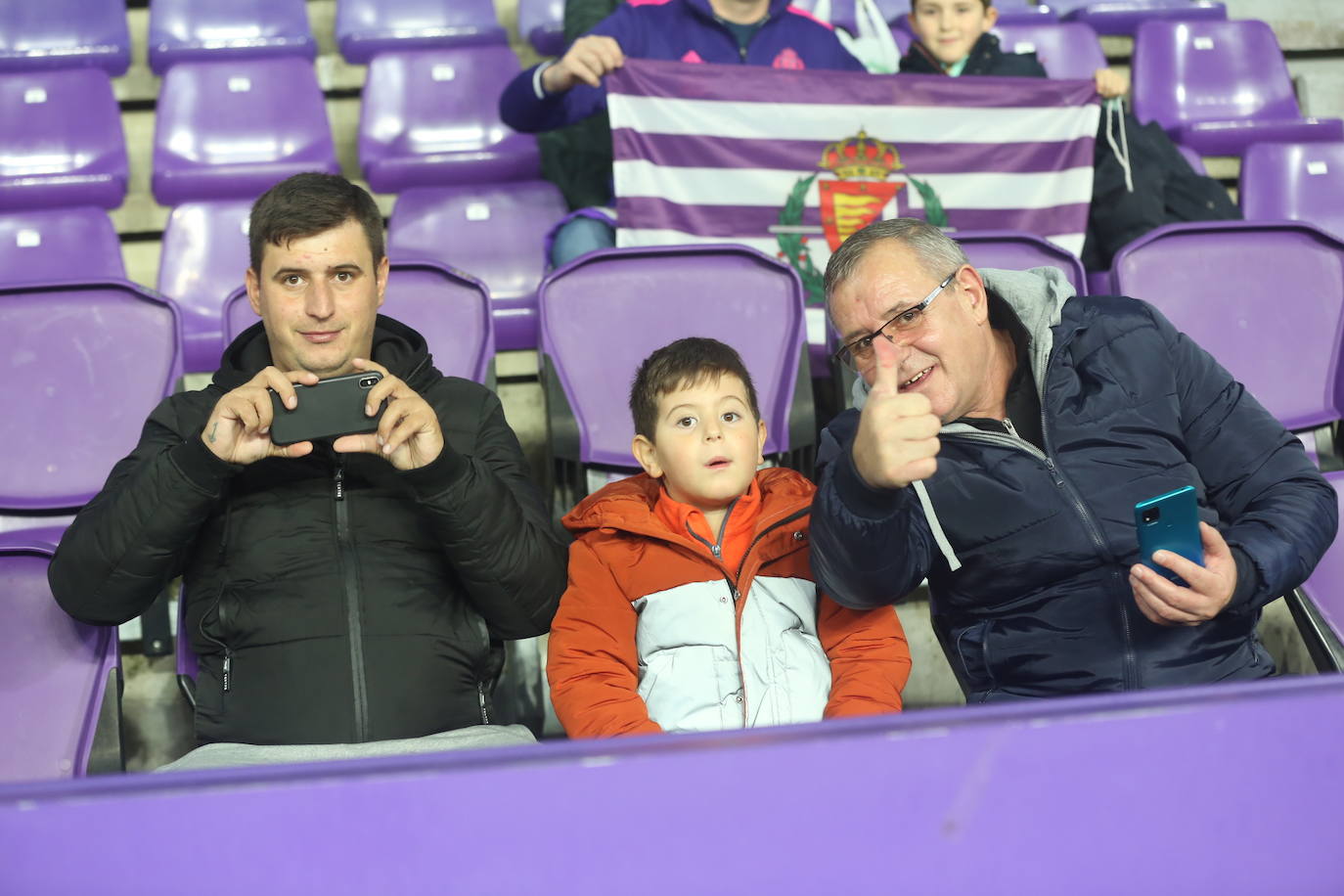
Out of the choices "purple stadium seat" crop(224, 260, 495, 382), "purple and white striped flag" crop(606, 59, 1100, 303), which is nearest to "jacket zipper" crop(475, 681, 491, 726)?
"purple stadium seat" crop(224, 260, 495, 382)

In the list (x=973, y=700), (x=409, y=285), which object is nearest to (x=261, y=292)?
(x=409, y=285)

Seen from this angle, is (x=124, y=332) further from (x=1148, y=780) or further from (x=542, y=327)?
(x=1148, y=780)

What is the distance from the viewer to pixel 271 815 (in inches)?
27.7

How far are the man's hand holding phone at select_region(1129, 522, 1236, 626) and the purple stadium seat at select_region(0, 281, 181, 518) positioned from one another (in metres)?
1.83

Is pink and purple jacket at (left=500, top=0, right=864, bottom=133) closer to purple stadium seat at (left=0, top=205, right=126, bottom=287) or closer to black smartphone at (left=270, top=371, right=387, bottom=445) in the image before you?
purple stadium seat at (left=0, top=205, right=126, bottom=287)

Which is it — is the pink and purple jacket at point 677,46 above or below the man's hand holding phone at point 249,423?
above

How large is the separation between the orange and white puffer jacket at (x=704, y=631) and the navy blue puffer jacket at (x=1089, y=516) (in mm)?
134

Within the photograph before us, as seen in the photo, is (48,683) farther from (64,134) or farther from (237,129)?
(64,134)

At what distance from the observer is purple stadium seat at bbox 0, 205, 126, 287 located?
341 centimetres

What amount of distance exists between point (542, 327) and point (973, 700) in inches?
44.7

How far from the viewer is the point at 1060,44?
14.4 feet

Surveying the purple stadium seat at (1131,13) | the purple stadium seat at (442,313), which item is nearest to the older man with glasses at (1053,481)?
the purple stadium seat at (442,313)

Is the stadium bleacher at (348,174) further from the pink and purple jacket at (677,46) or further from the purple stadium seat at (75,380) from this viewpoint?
the pink and purple jacket at (677,46)

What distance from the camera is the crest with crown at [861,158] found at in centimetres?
321
